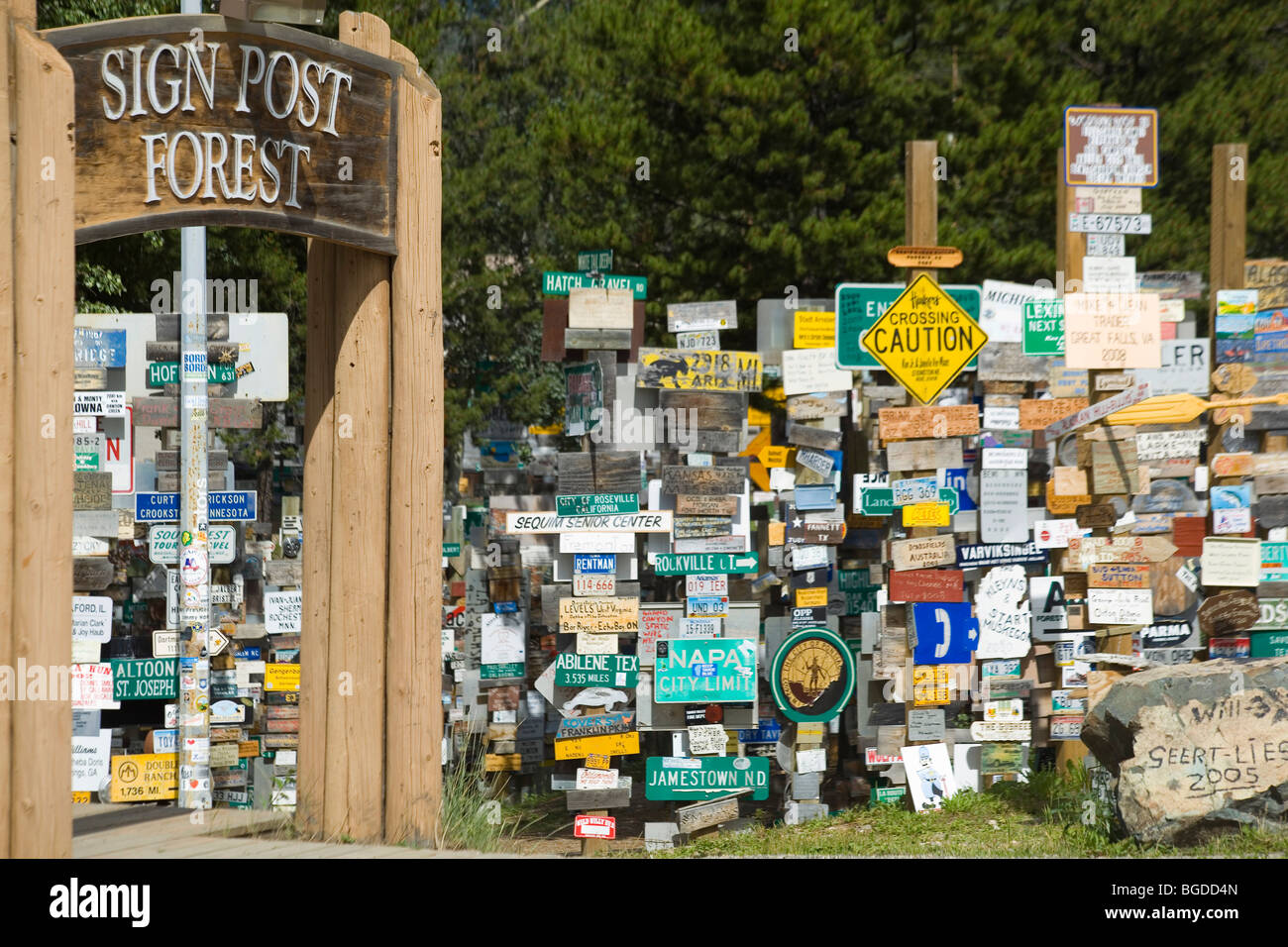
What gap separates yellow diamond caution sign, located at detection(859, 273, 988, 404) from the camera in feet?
27.6

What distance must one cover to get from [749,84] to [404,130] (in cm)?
1314

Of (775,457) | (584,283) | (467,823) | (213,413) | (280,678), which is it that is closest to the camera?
(467,823)

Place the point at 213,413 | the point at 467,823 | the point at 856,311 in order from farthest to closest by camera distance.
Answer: the point at 213,413
the point at 856,311
the point at 467,823

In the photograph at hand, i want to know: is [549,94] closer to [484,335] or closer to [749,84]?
[484,335]

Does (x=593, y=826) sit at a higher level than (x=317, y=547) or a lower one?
lower

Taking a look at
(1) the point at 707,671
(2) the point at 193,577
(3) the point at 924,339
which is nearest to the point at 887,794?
(1) the point at 707,671

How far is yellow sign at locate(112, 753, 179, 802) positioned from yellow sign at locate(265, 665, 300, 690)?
30.1 inches

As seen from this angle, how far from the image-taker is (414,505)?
217 inches

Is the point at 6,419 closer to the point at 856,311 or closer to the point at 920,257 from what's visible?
the point at 856,311

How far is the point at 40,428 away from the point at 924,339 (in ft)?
18.7

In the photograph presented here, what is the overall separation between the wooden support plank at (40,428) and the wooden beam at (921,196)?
559cm

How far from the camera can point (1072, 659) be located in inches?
345

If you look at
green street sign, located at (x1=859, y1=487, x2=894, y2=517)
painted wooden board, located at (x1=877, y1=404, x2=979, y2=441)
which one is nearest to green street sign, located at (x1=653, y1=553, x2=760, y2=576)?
green street sign, located at (x1=859, y1=487, x2=894, y2=517)

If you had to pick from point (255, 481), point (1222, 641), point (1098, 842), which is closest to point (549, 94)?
point (255, 481)
